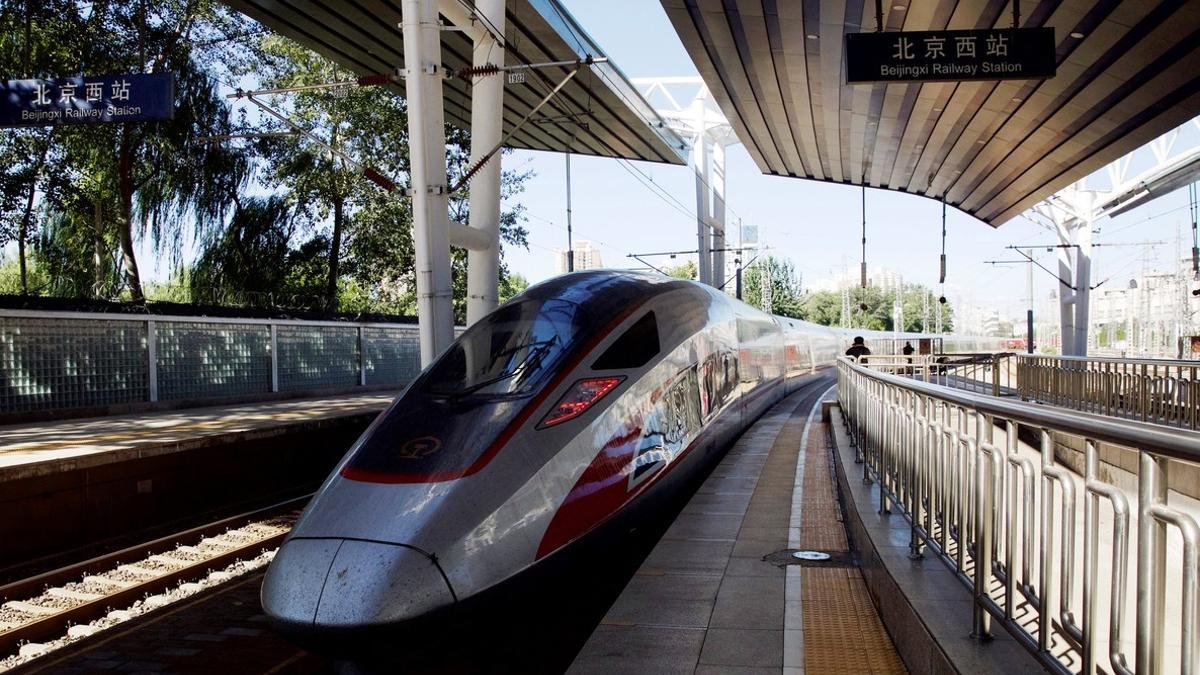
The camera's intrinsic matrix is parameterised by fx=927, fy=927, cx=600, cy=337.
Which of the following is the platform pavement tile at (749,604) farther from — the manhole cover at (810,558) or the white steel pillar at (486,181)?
the white steel pillar at (486,181)

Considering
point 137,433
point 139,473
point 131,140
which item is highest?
point 131,140

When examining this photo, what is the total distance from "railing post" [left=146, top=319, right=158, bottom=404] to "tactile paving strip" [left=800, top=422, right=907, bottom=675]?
12671 millimetres

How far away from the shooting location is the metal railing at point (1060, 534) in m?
2.04

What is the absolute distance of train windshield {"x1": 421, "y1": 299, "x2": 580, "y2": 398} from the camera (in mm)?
5777

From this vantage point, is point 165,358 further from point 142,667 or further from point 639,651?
point 639,651

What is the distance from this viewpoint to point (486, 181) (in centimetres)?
1299

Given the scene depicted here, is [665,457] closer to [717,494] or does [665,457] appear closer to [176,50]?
[717,494]

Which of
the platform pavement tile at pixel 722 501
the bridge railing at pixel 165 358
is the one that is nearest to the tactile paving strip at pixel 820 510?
the platform pavement tile at pixel 722 501

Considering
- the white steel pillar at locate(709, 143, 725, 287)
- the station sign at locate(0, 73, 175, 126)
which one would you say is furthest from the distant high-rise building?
the station sign at locate(0, 73, 175, 126)

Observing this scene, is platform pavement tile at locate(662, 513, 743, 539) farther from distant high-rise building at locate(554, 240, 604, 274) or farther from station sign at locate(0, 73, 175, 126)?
distant high-rise building at locate(554, 240, 604, 274)

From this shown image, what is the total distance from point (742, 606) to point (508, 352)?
2279 millimetres

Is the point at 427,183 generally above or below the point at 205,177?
below

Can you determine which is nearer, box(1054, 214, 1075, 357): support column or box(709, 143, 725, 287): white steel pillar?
box(1054, 214, 1075, 357): support column

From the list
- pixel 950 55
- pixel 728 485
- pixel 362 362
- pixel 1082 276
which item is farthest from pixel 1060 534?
pixel 1082 276
